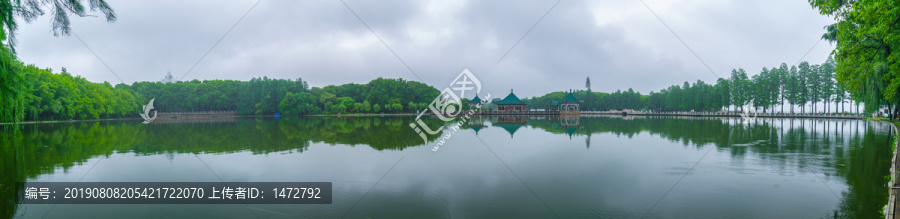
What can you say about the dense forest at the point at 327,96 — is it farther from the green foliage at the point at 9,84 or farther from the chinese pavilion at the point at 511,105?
the green foliage at the point at 9,84

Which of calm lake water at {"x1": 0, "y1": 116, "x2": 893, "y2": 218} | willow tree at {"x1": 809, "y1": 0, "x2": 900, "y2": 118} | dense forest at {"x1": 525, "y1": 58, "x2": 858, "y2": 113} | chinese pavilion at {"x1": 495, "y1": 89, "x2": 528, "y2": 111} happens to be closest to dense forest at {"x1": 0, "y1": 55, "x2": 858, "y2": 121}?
dense forest at {"x1": 525, "y1": 58, "x2": 858, "y2": 113}

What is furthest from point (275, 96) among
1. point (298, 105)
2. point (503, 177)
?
point (503, 177)

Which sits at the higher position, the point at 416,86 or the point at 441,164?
the point at 416,86

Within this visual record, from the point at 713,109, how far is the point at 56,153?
68.7 m

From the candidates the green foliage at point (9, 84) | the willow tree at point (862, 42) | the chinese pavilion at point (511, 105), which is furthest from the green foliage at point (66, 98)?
the chinese pavilion at point (511, 105)

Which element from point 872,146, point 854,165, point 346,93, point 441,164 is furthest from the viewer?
point 346,93

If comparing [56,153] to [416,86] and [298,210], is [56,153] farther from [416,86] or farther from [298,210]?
[416,86]

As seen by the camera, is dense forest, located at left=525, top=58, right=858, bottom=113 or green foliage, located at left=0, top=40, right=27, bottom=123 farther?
dense forest, located at left=525, top=58, right=858, bottom=113

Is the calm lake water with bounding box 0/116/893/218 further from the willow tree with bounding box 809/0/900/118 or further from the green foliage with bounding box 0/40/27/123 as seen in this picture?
the willow tree with bounding box 809/0/900/118

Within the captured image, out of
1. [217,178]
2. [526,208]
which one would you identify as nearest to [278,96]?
[217,178]

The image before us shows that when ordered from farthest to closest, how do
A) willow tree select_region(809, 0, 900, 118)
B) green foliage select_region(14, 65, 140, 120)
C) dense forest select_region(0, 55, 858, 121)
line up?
dense forest select_region(0, 55, 858, 121) → green foliage select_region(14, 65, 140, 120) → willow tree select_region(809, 0, 900, 118)

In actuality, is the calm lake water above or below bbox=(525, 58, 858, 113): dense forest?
below

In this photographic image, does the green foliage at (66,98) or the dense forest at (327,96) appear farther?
the dense forest at (327,96)

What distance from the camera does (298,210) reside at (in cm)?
536
